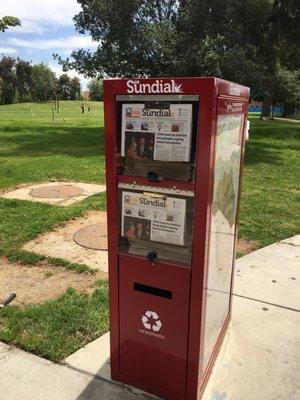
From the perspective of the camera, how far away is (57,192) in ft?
24.2

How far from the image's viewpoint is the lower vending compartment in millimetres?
2369

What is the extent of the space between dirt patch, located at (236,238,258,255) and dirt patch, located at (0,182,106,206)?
111 inches

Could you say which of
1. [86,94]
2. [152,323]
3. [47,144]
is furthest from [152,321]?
[86,94]

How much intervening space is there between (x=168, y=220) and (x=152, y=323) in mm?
638

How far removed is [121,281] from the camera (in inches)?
99.2

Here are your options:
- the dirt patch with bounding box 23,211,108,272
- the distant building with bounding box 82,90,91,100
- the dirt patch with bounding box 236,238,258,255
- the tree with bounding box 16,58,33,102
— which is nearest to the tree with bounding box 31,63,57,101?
the tree with bounding box 16,58,33,102

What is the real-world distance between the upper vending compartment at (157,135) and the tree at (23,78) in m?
99.6

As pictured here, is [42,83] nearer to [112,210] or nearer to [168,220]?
[112,210]

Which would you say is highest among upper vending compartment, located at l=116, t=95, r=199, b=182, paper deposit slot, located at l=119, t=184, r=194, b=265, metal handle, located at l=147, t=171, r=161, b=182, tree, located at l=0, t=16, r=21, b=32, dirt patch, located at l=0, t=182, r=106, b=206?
tree, located at l=0, t=16, r=21, b=32

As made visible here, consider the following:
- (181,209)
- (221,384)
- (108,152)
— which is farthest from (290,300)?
(108,152)

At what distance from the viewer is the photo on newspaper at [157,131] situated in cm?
212

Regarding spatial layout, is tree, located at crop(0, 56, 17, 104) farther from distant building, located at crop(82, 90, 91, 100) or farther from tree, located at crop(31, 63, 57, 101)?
distant building, located at crop(82, 90, 91, 100)

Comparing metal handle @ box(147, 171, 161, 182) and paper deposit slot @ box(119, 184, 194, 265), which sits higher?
metal handle @ box(147, 171, 161, 182)

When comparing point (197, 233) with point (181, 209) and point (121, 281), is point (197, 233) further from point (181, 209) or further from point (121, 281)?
point (121, 281)
